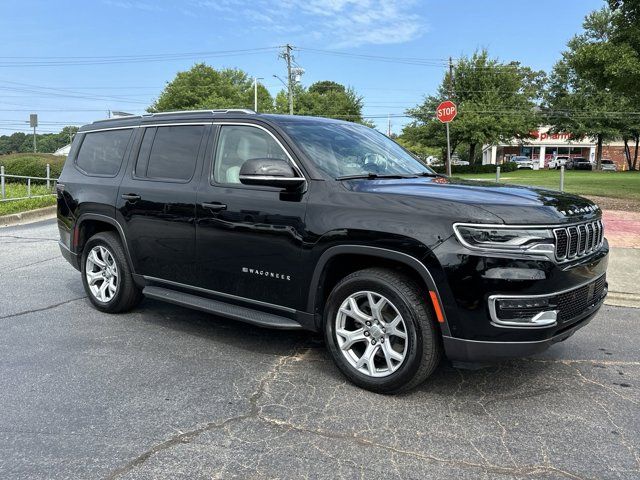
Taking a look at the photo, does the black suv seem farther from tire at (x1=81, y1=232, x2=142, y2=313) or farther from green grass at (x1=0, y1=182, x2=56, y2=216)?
green grass at (x1=0, y1=182, x2=56, y2=216)

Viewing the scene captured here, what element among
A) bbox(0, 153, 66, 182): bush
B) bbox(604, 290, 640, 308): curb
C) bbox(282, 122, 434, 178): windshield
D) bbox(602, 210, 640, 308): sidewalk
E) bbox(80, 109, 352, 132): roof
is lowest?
bbox(604, 290, 640, 308): curb

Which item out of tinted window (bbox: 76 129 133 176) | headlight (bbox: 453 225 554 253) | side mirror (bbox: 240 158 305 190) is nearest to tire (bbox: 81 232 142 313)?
tinted window (bbox: 76 129 133 176)

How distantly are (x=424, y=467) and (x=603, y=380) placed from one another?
1931 millimetres

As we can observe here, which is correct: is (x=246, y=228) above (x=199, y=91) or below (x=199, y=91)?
below

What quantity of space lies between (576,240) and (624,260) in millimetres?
5471

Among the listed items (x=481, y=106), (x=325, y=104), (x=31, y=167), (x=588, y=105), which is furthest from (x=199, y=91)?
(x=588, y=105)

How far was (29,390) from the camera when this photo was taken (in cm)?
376

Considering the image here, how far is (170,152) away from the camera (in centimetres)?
489

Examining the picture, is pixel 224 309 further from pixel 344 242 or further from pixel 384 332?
pixel 384 332

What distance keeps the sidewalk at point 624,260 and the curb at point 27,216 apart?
13.2m

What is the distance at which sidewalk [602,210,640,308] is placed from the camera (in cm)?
644

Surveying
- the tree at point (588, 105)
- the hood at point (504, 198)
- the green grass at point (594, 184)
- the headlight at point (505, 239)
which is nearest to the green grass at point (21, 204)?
the green grass at point (594, 184)

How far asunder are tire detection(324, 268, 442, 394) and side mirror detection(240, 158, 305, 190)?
800mm

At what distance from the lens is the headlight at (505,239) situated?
10.5 feet
